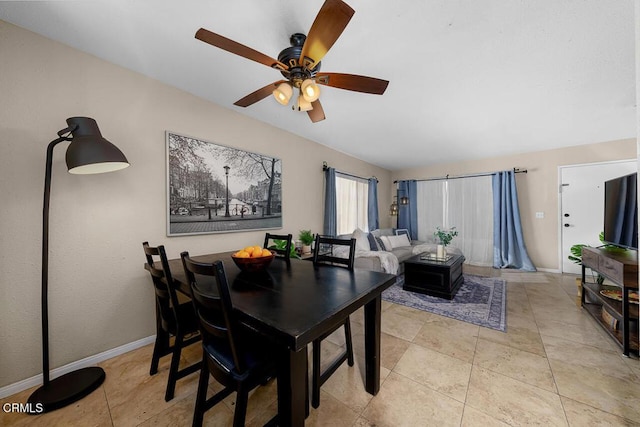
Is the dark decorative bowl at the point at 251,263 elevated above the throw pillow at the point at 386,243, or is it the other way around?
the dark decorative bowl at the point at 251,263

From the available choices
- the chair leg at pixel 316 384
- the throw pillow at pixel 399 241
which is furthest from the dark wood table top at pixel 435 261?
the chair leg at pixel 316 384

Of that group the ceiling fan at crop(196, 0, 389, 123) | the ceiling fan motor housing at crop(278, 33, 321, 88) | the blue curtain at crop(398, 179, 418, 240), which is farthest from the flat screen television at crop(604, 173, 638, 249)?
the blue curtain at crop(398, 179, 418, 240)

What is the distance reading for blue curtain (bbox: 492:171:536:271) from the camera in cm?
441

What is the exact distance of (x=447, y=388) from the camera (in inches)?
59.4

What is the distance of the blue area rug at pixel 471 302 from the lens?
96.0 inches

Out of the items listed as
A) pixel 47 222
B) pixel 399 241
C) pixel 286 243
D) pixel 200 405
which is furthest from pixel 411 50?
pixel 399 241

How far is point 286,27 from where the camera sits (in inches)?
59.0

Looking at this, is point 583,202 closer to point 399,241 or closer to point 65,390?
point 399,241

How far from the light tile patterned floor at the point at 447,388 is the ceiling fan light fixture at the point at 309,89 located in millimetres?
1959

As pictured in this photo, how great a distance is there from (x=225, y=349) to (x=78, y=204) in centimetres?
169

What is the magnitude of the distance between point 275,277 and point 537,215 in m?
5.47

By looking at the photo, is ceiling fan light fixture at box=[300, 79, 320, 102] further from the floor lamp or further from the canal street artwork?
the canal street artwork

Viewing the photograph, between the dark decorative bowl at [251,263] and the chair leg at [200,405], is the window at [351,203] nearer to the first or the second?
the dark decorative bowl at [251,263]

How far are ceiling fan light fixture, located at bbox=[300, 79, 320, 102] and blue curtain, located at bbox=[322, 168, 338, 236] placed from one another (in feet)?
8.24
